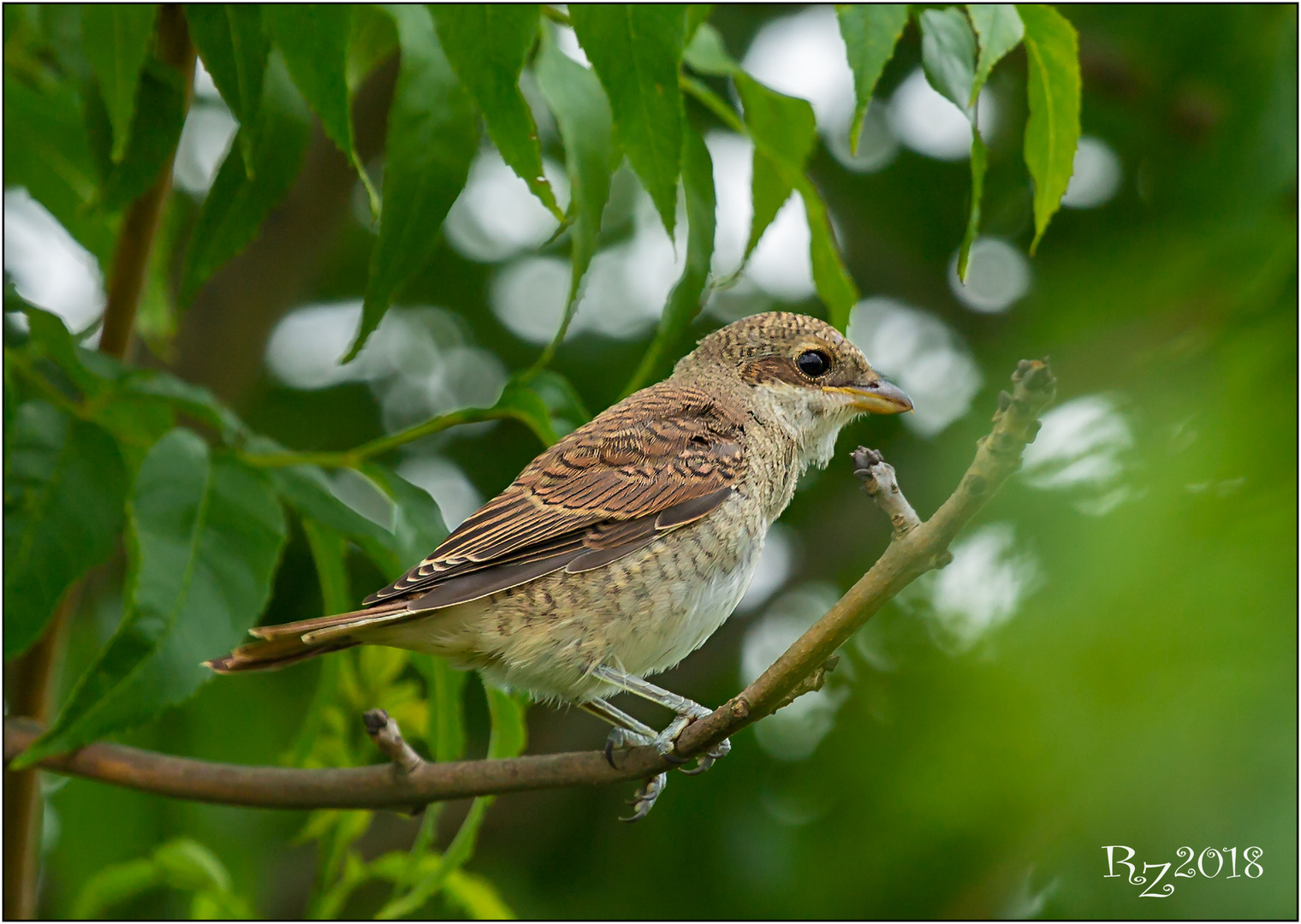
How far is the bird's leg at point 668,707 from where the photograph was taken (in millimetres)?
2408

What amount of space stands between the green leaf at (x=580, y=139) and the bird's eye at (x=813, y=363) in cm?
70

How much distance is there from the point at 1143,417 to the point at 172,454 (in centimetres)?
A: 251

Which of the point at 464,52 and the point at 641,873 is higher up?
the point at 464,52

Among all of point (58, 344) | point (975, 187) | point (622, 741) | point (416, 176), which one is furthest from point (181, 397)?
point (975, 187)

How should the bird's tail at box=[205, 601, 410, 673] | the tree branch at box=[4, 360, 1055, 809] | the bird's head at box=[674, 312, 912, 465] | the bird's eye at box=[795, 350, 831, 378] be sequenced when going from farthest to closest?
the bird's eye at box=[795, 350, 831, 378] → the bird's head at box=[674, 312, 912, 465] → the bird's tail at box=[205, 601, 410, 673] → the tree branch at box=[4, 360, 1055, 809]

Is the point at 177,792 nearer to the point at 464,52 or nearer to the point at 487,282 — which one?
the point at 464,52

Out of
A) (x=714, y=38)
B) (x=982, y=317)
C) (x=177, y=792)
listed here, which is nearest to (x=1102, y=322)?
(x=982, y=317)

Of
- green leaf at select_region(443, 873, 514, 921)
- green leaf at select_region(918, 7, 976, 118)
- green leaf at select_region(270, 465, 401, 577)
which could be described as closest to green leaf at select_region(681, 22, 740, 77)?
green leaf at select_region(918, 7, 976, 118)

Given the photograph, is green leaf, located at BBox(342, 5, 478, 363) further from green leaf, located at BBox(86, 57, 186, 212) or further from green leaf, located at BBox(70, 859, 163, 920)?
green leaf, located at BBox(70, 859, 163, 920)

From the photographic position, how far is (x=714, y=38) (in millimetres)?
3947

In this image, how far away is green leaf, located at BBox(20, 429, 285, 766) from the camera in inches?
105

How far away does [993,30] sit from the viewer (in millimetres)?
2818

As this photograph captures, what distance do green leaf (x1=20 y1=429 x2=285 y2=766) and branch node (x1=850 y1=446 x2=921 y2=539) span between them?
58.1 inches
